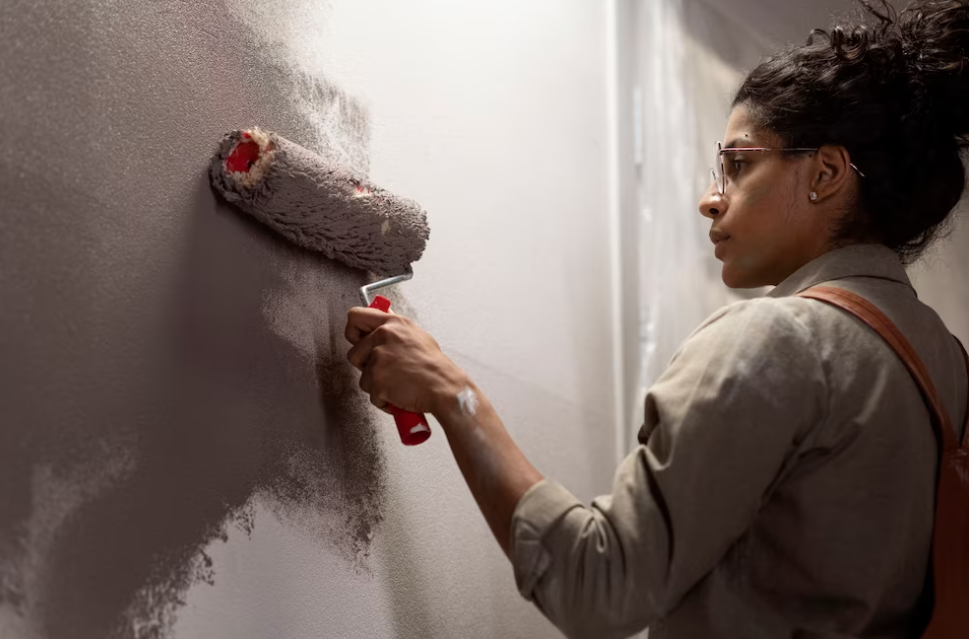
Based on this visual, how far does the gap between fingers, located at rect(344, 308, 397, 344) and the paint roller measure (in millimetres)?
30

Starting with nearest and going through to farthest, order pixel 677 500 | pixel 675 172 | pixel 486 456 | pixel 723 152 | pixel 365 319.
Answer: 1. pixel 677 500
2. pixel 486 456
3. pixel 365 319
4. pixel 723 152
5. pixel 675 172

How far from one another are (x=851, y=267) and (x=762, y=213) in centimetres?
13

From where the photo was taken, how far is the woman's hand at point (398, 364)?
1.12 m

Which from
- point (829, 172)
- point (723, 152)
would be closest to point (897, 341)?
point (829, 172)

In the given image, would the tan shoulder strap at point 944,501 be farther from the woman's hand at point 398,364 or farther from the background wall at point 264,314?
the background wall at point 264,314

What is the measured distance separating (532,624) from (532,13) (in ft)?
3.56

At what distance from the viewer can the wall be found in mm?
896

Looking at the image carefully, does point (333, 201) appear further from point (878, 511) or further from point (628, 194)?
point (628, 194)

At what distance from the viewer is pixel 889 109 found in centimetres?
117

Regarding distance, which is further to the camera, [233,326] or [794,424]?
[233,326]

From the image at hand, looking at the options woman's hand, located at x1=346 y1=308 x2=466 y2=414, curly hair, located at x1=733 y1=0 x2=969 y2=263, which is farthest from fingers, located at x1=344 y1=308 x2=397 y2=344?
curly hair, located at x1=733 y1=0 x2=969 y2=263

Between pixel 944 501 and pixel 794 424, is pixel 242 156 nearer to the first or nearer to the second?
pixel 794 424

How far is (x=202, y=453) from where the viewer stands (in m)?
1.03

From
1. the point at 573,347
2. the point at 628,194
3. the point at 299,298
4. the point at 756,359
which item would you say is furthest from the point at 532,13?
the point at 756,359
